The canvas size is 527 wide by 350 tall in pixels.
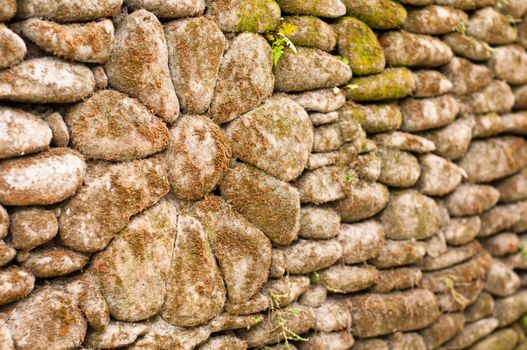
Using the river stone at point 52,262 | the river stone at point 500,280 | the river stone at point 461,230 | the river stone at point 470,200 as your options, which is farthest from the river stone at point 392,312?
the river stone at point 52,262

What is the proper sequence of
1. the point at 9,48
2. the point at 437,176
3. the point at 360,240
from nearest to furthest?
the point at 9,48 < the point at 360,240 < the point at 437,176

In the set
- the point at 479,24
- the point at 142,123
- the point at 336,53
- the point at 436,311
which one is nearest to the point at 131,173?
the point at 142,123

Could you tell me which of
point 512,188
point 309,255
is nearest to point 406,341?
point 309,255

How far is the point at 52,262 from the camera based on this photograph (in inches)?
105

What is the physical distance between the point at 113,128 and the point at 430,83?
107 inches

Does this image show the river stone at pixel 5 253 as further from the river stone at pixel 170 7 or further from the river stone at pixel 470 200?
the river stone at pixel 470 200

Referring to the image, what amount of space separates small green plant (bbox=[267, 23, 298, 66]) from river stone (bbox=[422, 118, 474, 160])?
5.33ft

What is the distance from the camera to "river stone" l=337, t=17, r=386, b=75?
4.00m

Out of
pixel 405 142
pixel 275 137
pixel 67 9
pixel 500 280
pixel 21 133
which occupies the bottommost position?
pixel 500 280

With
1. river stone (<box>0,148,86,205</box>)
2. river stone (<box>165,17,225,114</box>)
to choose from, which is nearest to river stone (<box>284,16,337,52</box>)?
river stone (<box>165,17,225,114</box>)

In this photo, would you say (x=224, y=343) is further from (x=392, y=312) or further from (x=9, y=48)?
(x=9, y=48)

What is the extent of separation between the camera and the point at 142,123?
2.96 m

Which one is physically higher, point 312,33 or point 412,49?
point 312,33

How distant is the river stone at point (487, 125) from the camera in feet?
16.6
